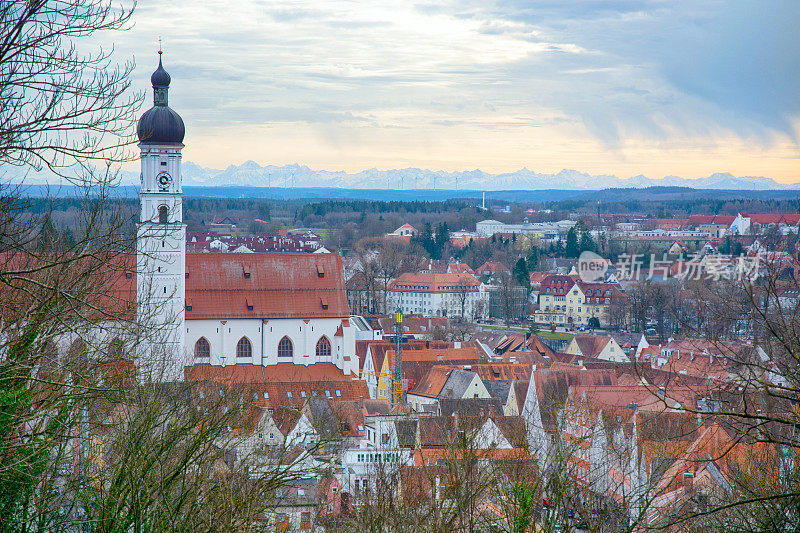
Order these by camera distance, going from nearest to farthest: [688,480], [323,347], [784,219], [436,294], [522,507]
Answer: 1. [522,507]
2. [688,480]
3. [784,219]
4. [323,347]
5. [436,294]

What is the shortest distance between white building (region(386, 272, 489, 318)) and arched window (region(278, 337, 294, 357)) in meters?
55.2

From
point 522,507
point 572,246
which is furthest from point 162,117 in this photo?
point 572,246

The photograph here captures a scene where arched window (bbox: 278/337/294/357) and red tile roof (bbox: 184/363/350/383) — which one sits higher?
arched window (bbox: 278/337/294/357)

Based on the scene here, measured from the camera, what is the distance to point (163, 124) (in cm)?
4244

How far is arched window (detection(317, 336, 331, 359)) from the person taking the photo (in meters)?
48.4

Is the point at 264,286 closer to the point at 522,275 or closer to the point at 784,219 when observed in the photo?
the point at 784,219

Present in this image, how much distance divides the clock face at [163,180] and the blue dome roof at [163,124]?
1.51 meters

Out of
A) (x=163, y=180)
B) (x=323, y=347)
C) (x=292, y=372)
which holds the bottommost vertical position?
(x=292, y=372)

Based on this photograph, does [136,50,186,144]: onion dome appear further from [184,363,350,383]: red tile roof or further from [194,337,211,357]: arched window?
[184,363,350,383]: red tile roof

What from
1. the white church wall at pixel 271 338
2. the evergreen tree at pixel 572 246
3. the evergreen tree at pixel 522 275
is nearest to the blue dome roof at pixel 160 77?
the white church wall at pixel 271 338

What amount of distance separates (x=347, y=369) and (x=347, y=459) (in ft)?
54.1

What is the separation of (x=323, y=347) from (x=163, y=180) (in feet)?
38.2

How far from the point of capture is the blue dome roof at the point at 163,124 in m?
42.3

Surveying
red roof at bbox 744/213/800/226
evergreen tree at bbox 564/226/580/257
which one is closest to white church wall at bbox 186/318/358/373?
red roof at bbox 744/213/800/226
